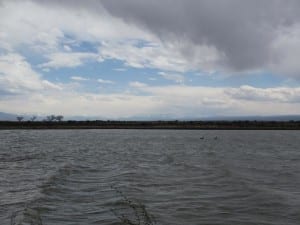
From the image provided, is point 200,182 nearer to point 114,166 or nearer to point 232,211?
point 232,211

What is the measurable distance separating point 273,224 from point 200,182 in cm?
909

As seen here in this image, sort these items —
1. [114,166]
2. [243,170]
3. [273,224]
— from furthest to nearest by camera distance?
[114,166]
[243,170]
[273,224]

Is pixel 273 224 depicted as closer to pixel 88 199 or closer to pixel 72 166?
pixel 88 199

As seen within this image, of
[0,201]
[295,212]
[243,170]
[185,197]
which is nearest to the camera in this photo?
[295,212]

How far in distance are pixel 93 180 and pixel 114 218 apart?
9450 mm

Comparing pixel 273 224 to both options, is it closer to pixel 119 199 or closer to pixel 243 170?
pixel 119 199

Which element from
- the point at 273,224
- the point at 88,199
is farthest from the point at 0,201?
the point at 273,224

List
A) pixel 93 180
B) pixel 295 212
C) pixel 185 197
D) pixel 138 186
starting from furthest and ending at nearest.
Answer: pixel 93 180
pixel 138 186
pixel 185 197
pixel 295 212

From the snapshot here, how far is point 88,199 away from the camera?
17.8 meters

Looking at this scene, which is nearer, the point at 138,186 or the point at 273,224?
the point at 273,224

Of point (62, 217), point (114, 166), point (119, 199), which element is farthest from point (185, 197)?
point (114, 166)

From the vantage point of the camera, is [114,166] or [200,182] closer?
[200,182]

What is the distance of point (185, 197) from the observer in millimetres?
18500

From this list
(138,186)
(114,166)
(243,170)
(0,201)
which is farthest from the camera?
(114,166)
